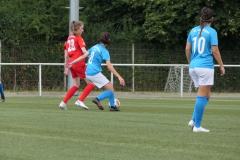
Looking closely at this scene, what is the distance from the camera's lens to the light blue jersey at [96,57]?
14666 millimetres

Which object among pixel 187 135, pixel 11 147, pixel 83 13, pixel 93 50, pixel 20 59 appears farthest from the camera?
pixel 83 13

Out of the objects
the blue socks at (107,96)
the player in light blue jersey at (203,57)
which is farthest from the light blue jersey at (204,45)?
the blue socks at (107,96)

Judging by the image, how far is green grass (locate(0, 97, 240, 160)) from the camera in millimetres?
7578

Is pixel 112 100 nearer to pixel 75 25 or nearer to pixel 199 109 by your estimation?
pixel 75 25

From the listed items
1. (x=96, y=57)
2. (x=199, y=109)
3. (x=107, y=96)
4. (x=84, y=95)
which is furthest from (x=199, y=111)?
(x=84, y=95)

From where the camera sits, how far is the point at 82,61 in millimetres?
15531

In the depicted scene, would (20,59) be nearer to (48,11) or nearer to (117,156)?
(48,11)

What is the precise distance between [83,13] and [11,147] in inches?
1020

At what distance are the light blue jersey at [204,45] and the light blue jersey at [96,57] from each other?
4.48 metres

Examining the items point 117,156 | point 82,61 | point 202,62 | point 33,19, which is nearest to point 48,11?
point 33,19

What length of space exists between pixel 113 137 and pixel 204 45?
6.80 feet

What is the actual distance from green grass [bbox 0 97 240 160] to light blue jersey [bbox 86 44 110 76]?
1712 mm

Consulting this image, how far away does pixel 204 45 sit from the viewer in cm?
1026

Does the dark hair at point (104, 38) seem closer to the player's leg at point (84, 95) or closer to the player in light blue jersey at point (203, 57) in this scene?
the player's leg at point (84, 95)
